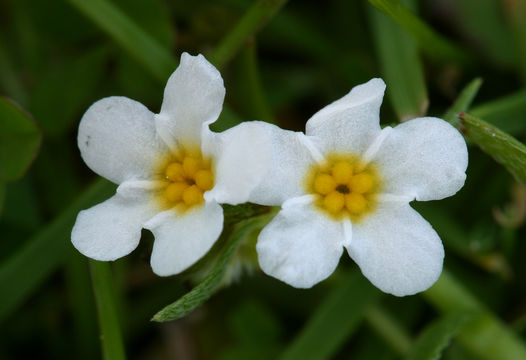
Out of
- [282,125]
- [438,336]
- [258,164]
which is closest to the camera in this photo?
[258,164]

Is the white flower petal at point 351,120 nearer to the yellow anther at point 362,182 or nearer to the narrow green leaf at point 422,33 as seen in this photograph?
the yellow anther at point 362,182

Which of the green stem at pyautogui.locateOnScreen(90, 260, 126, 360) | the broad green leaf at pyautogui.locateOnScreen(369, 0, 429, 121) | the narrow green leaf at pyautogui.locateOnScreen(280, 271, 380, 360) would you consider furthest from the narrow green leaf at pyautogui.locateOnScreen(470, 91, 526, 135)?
the green stem at pyautogui.locateOnScreen(90, 260, 126, 360)

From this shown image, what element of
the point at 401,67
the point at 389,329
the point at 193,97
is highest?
the point at 193,97

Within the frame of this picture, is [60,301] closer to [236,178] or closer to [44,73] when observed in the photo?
[44,73]

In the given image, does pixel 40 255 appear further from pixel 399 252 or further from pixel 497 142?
pixel 497 142

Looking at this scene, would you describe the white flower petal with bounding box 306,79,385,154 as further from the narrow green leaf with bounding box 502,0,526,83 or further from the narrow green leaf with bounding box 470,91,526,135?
the narrow green leaf with bounding box 502,0,526,83

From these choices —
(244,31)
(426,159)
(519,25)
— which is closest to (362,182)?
(426,159)

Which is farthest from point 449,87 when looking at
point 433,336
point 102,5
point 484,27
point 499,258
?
point 102,5
